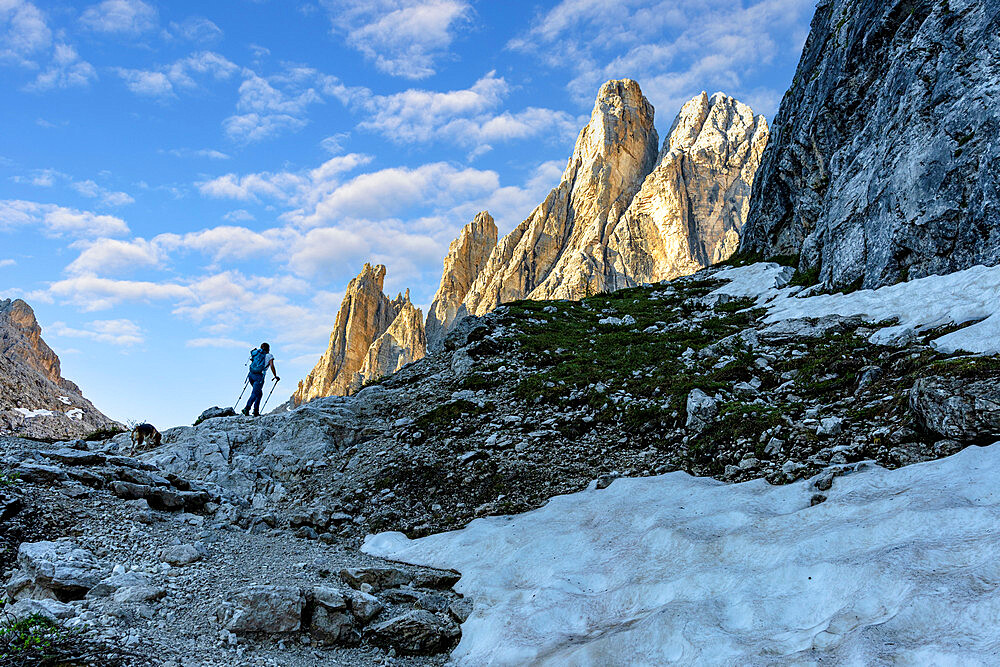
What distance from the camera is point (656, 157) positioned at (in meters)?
133

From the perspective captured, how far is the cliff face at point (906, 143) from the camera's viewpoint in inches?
636

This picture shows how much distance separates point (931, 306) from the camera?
14102mm

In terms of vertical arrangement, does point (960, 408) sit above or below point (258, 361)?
below

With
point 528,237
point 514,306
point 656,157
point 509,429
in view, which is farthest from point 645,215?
point 509,429

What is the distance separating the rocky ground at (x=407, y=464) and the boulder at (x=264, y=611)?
3 centimetres

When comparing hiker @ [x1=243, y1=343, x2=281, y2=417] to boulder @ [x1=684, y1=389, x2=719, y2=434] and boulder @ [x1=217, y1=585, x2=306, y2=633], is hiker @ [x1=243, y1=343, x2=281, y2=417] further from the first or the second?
boulder @ [x1=684, y1=389, x2=719, y2=434]

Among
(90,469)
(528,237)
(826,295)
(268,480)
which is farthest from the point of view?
(528,237)

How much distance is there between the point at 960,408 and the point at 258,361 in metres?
19.2

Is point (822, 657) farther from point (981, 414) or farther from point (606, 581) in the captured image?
point (981, 414)

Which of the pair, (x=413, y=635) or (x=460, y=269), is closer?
(x=413, y=635)

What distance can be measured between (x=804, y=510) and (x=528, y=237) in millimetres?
137373

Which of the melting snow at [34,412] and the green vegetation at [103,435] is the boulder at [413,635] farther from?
the melting snow at [34,412]

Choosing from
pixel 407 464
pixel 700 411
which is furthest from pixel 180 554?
pixel 700 411

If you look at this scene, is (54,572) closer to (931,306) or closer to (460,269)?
(931,306)
